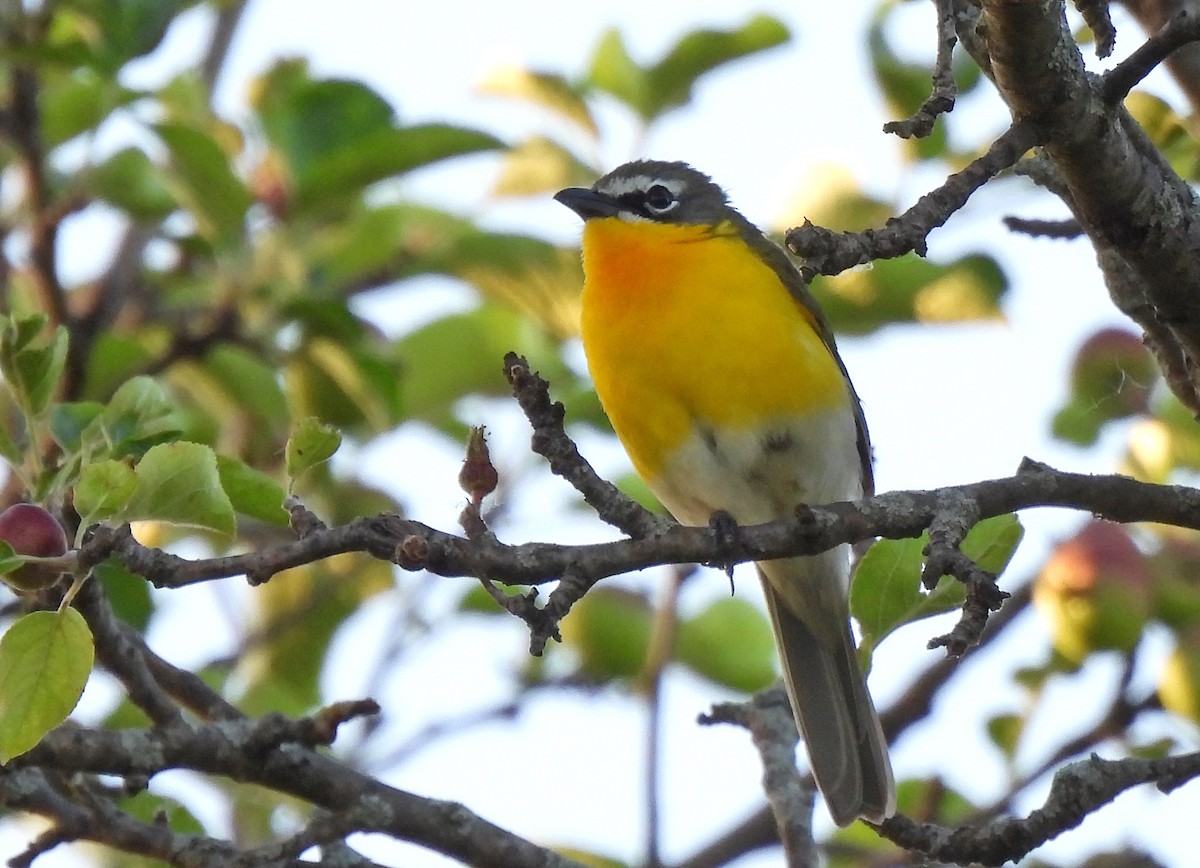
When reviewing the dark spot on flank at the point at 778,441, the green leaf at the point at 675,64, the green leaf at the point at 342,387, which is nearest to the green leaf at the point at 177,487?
the green leaf at the point at 342,387

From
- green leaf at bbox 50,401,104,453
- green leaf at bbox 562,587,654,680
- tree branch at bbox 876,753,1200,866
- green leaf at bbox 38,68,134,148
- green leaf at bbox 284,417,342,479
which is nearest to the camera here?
green leaf at bbox 284,417,342,479

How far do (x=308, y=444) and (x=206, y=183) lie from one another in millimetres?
2455

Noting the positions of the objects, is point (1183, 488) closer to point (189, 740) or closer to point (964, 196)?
point (964, 196)

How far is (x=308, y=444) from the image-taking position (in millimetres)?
2719

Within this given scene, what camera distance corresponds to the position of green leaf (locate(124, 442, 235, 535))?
2723mm

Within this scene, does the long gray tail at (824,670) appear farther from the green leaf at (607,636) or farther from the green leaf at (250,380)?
the green leaf at (250,380)

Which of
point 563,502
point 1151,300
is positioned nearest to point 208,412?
point 563,502

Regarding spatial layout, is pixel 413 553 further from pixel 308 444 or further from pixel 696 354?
pixel 696 354

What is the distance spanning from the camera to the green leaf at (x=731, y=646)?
5652 millimetres

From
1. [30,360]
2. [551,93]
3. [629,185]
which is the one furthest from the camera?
[551,93]

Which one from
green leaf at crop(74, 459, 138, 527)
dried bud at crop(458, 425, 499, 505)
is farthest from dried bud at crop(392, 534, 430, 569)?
green leaf at crop(74, 459, 138, 527)

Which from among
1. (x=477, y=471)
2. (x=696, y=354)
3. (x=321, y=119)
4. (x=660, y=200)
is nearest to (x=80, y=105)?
(x=321, y=119)

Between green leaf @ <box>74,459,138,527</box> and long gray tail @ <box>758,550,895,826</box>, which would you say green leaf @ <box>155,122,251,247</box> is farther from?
green leaf @ <box>74,459,138,527</box>

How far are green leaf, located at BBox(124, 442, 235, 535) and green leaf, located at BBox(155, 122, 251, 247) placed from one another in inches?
88.1
